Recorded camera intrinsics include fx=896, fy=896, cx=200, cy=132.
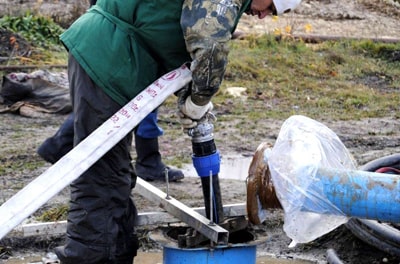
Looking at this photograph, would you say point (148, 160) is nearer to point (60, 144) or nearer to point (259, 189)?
point (60, 144)

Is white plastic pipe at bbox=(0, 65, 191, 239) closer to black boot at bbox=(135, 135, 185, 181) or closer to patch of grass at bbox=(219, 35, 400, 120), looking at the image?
black boot at bbox=(135, 135, 185, 181)

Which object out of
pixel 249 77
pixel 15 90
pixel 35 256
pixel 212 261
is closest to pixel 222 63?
pixel 212 261

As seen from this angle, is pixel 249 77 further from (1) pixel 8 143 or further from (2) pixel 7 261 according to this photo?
(2) pixel 7 261

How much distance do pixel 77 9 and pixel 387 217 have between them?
969 cm

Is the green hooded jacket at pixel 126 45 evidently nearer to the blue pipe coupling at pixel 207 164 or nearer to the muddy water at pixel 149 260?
the blue pipe coupling at pixel 207 164

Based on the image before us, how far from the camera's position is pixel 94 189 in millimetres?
4102

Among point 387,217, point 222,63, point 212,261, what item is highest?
point 222,63

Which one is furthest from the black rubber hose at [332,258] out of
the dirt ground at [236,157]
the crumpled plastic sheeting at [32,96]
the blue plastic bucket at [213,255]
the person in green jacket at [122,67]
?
the crumpled plastic sheeting at [32,96]

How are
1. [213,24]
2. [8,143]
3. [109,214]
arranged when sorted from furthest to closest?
[8,143]
[109,214]
[213,24]

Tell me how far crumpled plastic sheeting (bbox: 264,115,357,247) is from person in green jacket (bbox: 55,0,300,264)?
409mm

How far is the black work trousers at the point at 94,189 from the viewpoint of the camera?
404 centimetres

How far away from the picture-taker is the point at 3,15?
12297 mm

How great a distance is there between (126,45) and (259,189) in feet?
2.86

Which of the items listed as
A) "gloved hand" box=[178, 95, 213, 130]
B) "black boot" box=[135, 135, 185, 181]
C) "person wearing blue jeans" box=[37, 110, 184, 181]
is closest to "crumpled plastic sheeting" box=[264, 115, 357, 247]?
"gloved hand" box=[178, 95, 213, 130]
